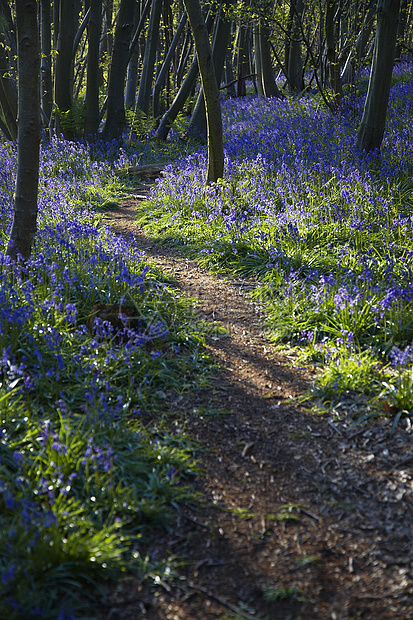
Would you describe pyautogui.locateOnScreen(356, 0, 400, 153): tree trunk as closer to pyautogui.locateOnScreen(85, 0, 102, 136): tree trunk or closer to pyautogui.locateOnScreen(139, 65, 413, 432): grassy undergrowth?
pyautogui.locateOnScreen(139, 65, 413, 432): grassy undergrowth

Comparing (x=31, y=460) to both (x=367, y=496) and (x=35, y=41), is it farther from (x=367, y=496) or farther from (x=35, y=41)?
(x=35, y=41)

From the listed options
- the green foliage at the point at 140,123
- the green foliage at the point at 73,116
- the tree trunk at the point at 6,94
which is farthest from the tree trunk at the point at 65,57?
the green foliage at the point at 140,123

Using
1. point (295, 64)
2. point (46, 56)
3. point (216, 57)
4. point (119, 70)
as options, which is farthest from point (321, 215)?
point (295, 64)

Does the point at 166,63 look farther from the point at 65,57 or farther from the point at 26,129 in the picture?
the point at 26,129

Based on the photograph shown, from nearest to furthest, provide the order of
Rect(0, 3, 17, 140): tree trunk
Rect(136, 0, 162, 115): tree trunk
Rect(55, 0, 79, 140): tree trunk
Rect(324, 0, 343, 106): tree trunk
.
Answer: Rect(324, 0, 343, 106): tree trunk → Rect(0, 3, 17, 140): tree trunk → Rect(55, 0, 79, 140): tree trunk → Rect(136, 0, 162, 115): tree trunk

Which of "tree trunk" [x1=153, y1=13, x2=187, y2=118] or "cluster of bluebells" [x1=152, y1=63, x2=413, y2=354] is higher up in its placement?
"tree trunk" [x1=153, y1=13, x2=187, y2=118]

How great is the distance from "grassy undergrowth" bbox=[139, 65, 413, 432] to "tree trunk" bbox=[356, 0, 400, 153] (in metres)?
0.52

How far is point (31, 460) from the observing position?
259 cm

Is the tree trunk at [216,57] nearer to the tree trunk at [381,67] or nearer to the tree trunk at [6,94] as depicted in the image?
the tree trunk at [6,94]

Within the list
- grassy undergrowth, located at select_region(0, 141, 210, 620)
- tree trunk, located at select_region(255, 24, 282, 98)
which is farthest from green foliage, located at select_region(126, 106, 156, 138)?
grassy undergrowth, located at select_region(0, 141, 210, 620)

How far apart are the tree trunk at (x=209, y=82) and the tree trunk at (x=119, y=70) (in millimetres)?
5212

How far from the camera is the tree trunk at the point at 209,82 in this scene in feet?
23.6

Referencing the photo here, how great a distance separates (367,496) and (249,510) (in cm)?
66

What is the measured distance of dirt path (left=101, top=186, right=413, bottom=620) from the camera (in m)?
2.07
